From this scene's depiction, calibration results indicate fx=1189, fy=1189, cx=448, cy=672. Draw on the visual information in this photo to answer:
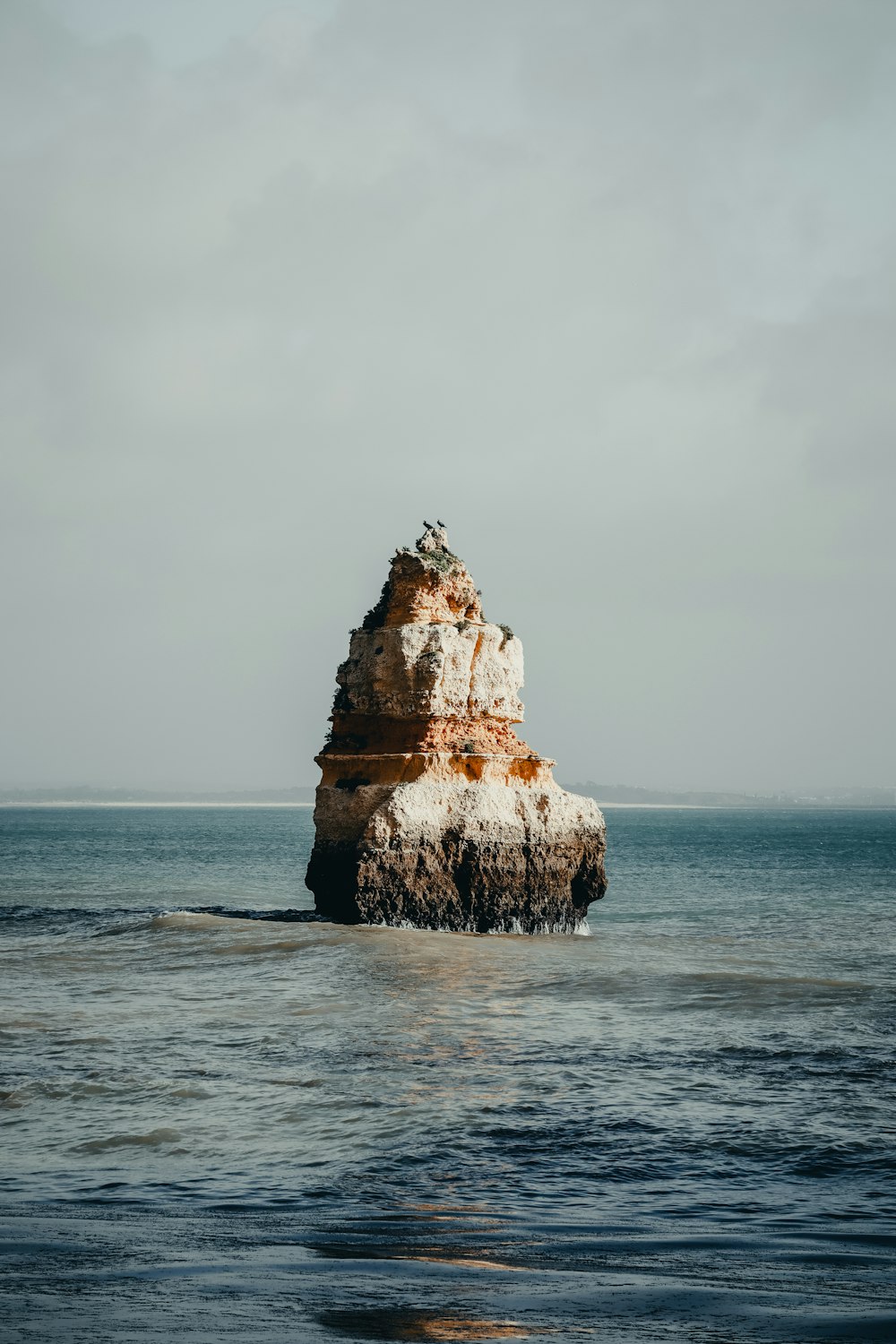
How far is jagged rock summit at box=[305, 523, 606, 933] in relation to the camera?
74.5ft

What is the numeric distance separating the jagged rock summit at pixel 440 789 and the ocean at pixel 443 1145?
2.60 meters

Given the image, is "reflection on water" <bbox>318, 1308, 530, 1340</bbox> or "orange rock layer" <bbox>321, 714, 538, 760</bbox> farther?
"orange rock layer" <bbox>321, 714, 538, 760</bbox>

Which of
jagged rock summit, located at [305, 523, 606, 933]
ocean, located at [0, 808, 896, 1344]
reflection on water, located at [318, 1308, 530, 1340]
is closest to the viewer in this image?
reflection on water, located at [318, 1308, 530, 1340]

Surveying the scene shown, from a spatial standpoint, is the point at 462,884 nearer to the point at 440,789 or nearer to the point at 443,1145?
the point at 440,789

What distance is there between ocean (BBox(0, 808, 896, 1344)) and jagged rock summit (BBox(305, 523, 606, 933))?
8.52ft

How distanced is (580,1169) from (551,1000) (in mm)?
6858

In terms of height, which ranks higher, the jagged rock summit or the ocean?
the jagged rock summit

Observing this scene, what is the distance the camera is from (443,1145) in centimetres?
905

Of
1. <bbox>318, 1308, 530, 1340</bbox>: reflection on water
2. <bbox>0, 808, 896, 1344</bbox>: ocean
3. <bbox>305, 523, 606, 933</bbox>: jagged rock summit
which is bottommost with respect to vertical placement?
<bbox>0, 808, 896, 1344</bbox>: ocean

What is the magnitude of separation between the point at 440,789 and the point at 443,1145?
14.2 meters

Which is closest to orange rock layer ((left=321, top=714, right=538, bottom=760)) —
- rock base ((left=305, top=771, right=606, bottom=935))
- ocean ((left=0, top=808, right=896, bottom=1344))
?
rock base ((left=305, top=771, right=606, bottom=935))

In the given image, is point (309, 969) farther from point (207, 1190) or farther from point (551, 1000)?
point (207, 1190)

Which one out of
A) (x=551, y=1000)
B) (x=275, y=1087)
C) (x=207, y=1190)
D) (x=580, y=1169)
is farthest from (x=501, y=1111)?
(x=551, y=1000)

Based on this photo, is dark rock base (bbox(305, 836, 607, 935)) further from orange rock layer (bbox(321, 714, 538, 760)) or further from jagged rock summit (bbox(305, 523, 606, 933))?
orange rock layer (bbox(321, 714, 538, 760))
